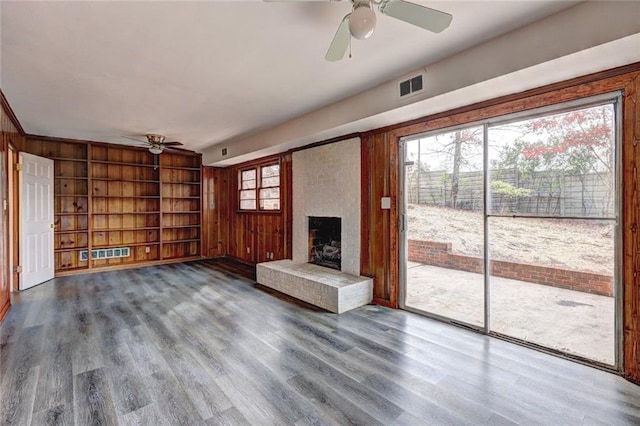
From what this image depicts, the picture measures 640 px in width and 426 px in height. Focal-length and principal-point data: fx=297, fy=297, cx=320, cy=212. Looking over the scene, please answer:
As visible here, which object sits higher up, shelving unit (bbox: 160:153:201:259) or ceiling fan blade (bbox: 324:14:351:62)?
ceiling fan blade (bbox: 324:14:351:62)

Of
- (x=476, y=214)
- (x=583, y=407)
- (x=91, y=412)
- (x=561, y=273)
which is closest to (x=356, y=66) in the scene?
(x=476, y=214)

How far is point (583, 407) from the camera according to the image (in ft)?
6.26

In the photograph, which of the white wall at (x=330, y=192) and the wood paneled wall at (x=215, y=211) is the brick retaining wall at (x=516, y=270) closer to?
the white wall at (x=330, y=192)

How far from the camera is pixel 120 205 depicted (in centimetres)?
636

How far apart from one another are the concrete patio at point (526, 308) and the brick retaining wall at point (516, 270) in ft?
0.18

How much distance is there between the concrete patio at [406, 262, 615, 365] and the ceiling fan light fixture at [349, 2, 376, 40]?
103 inches

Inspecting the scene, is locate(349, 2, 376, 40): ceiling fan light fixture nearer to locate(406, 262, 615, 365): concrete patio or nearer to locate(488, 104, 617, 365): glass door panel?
locate(488, 104, 617, 365): glass door panel

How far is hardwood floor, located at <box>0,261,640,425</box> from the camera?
1.87m

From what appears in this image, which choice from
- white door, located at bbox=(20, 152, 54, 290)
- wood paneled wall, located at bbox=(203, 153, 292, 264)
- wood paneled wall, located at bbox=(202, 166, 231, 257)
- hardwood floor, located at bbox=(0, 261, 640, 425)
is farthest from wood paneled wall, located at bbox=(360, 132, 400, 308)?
white door, located at bbox=(20, 152, 54, 290)

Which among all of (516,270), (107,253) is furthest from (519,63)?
(107,253)

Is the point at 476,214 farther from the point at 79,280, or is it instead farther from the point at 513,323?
the point at 79,280

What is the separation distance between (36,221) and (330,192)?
4.86m

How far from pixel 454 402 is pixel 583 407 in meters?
0.80

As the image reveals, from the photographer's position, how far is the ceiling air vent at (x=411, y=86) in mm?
2834
